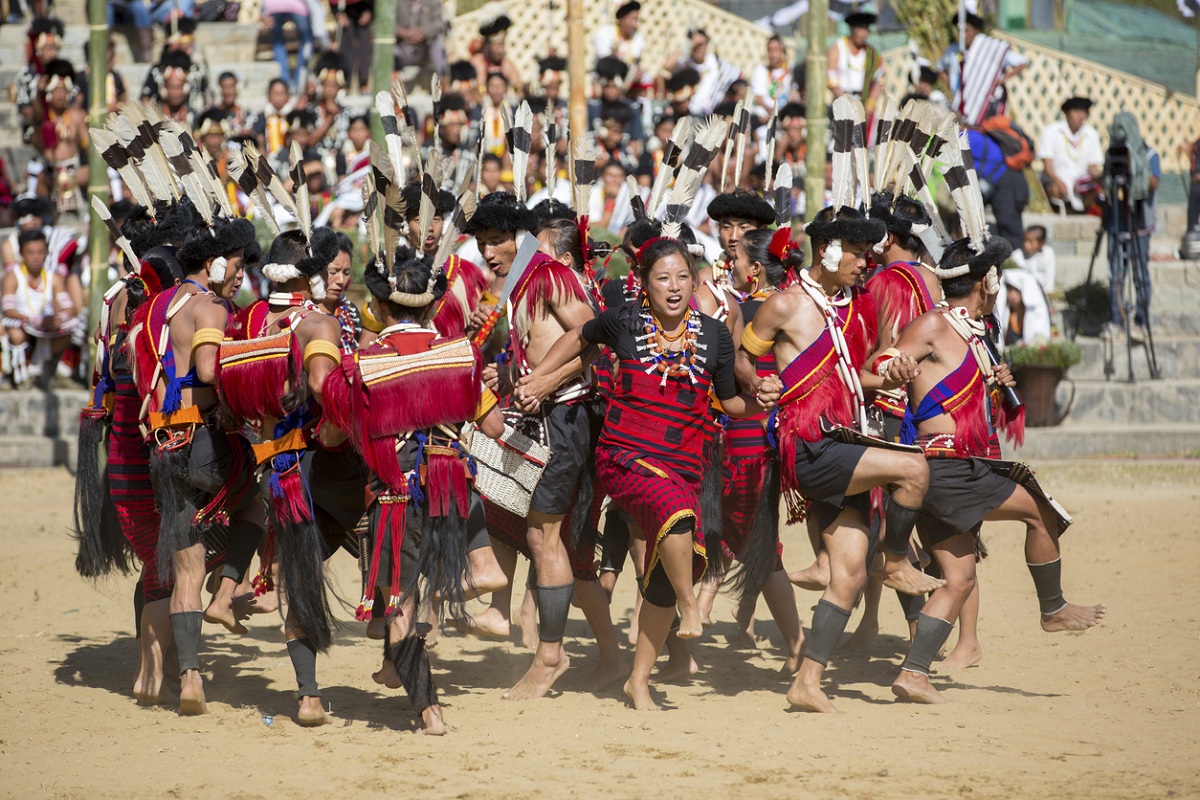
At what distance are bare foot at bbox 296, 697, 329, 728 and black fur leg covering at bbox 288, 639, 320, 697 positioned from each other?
2 cm

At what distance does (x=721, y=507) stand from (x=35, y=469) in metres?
7.62

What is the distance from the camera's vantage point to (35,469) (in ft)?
38.9

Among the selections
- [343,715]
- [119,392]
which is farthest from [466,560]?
[119,392]

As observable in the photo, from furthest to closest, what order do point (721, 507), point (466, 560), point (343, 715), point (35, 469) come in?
point (35, 469) → point (721, 507) → point (343, 715) → point (466, 560)

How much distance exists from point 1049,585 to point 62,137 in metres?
11.7

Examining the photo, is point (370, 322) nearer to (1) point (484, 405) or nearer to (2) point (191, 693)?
(1) point (484, 405)

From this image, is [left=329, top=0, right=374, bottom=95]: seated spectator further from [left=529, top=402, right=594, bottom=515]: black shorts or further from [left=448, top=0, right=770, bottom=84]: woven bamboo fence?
[left=529, top=402, right=594, bottom=515]: black shorts

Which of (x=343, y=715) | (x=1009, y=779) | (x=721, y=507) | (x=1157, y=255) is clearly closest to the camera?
(x=1009, y=779)

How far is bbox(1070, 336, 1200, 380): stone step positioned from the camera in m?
13.4

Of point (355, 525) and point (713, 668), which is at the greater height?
point (355, 525)

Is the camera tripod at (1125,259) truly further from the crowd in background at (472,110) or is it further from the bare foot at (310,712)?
the bare foot at (310,712)

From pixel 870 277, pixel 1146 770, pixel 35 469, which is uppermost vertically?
pixel 870 277

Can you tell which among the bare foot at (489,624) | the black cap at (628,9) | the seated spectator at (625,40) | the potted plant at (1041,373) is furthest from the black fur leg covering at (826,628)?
the black cap at (628,9)

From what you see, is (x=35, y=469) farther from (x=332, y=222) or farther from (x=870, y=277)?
(x=870, y=277)
